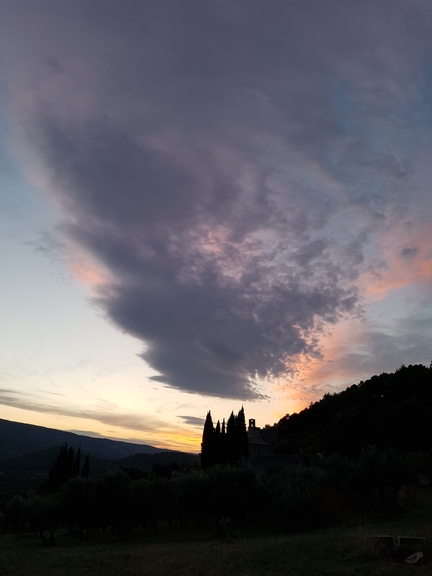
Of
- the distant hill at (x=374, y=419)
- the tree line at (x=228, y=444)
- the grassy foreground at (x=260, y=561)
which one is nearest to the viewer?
the grassy foreground at (x=260, y=561)

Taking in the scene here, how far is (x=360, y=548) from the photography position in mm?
16281

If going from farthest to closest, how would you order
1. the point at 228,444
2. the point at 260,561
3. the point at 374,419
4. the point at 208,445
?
the point at 374,419
the point at 208,445
the point at 228,444
the point at 260,561

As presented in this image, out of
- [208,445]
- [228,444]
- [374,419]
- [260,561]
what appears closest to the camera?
[260,561]

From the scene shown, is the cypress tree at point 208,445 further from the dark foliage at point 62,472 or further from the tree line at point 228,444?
the dark foliage at point 62,472

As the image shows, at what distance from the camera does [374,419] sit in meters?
73.8

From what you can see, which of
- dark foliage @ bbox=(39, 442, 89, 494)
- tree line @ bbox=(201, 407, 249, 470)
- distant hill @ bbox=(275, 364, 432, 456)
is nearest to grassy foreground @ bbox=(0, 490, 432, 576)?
distant hill @ bbox=(275, 364, 432, 456)

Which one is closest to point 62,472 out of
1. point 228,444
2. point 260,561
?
point 228,444

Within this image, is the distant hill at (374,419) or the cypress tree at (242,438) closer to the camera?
the cypress tree at (242,438)

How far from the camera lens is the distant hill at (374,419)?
66.2 meters

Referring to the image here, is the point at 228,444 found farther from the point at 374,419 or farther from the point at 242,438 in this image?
the point at 374,419

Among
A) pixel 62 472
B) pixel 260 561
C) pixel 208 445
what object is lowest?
pixel 62 472

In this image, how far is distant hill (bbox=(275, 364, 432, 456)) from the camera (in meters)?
66.2

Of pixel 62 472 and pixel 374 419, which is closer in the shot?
pixel 62 472

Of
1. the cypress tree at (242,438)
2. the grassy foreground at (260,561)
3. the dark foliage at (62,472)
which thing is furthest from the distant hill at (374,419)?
the dark foliage at (62,472)
